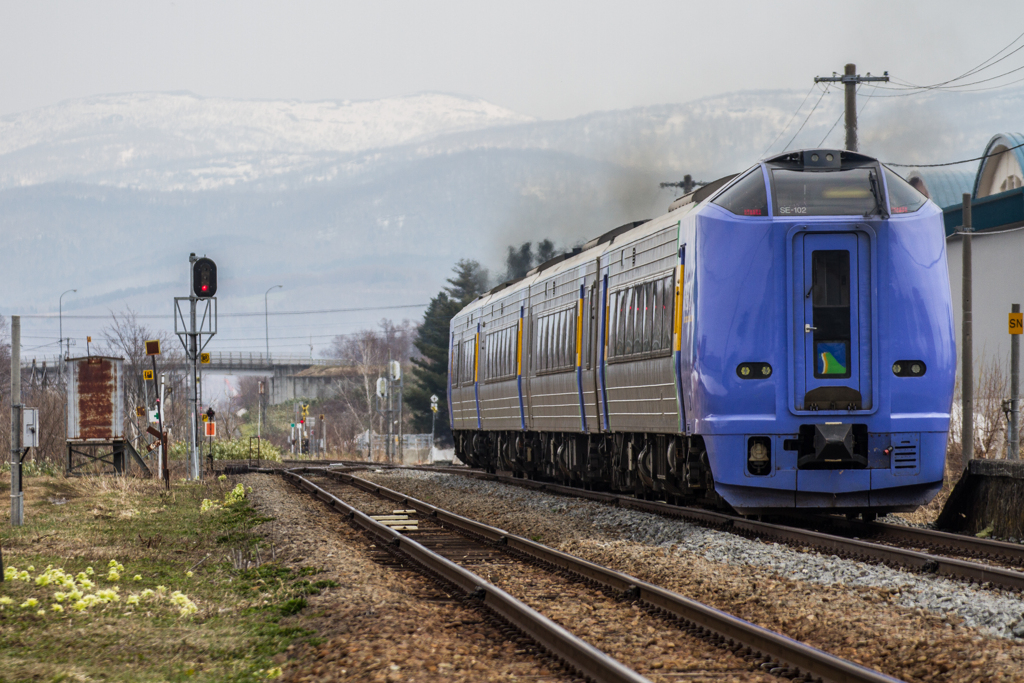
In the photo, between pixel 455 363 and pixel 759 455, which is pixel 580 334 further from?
pixel 455 363

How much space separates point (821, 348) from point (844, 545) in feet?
8.45

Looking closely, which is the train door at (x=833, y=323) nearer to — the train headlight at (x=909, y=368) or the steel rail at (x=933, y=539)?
the train headlight at (x=909, y=368)

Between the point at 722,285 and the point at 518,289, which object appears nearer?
the point at 722,285

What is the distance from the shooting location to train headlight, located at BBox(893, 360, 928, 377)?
12469mm

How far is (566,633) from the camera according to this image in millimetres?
6590

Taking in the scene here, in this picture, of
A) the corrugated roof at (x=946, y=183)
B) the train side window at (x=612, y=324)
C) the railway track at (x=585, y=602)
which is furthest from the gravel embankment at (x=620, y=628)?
the corrugated roof at (x=946, y=183)

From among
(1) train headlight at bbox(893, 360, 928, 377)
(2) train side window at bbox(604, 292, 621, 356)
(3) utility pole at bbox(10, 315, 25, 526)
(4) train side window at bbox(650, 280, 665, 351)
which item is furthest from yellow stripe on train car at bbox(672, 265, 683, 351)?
(3) utility pole at bbox(10, 315, 25, 526)

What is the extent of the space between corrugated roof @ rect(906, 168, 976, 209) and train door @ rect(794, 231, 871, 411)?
36.2 m

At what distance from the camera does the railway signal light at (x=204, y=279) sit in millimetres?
27250

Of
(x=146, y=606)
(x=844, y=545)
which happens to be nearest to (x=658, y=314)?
(x=844, y=545)

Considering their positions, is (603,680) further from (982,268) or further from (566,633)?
(982,268)

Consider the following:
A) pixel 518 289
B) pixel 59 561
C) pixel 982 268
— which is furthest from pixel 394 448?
pixel 59 561

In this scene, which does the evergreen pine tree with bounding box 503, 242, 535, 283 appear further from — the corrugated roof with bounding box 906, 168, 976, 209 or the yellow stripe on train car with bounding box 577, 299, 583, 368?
the yellow stripe on train car with bounding box 577, 299, 583, 368

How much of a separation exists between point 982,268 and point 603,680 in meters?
28.6
